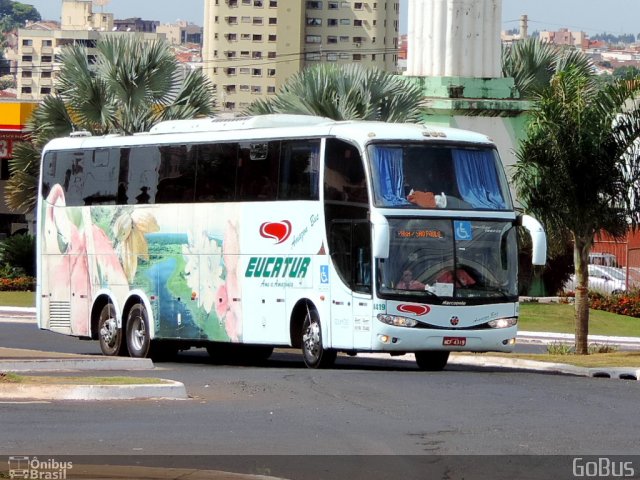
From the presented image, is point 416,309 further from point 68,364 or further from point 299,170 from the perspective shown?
point 68,364

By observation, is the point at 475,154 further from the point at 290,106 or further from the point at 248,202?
the point at 290,106

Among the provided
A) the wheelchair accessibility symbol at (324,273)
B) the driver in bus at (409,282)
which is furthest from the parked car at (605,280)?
the driver in bus at (409,282)

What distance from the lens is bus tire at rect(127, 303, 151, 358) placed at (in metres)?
26.4

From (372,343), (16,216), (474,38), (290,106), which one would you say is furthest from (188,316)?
(16,216)

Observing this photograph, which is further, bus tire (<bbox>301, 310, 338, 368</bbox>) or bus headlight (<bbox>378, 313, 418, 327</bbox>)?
bus tire (<bbox>301, 310, 338, 368</bbox>)

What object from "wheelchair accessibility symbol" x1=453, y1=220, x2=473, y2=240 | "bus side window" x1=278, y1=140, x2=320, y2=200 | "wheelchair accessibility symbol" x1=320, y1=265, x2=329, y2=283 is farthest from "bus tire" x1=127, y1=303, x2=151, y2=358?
"wheelchair accessibility symbol" x1=453, y1=220, x2=473, y2=240

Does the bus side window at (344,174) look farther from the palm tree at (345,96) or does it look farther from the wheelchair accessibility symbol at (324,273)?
the palm tree at (345,96)

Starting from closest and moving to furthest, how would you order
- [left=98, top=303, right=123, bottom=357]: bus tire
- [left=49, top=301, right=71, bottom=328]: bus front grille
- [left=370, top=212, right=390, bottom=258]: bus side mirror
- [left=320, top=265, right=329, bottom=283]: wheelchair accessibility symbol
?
1. [left=370, top=212, right=390, bottom=258]: bus side mirror
2. [left=320, top=265, right=329, bottom=283]: wheelchair accessibility symbol
3. [left=98, top=303, right=123, bottom=357]: bus tire
4. [left=49, top=301, right=71, bottom=328]: bus front grille

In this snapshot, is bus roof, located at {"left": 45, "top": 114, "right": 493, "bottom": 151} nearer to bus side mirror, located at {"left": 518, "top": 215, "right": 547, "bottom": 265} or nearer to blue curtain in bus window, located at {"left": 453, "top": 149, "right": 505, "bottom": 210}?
blue curtain in bus window, located at {"left": 453, "top": 149, "right": 505, "bottom": 210}

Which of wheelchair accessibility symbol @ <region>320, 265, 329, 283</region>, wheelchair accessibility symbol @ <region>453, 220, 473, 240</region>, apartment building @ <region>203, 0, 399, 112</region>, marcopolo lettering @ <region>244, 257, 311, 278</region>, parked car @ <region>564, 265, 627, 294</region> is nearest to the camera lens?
wheelchair accessibility symbol @ <region>453, 220, 473, 240</region>

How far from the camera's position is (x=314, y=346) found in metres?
23.2

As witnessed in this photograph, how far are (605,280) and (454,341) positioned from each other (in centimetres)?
2416

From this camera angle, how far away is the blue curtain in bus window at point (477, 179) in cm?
2289

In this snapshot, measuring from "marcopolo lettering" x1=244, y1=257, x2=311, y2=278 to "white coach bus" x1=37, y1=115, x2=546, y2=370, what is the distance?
28 mm
